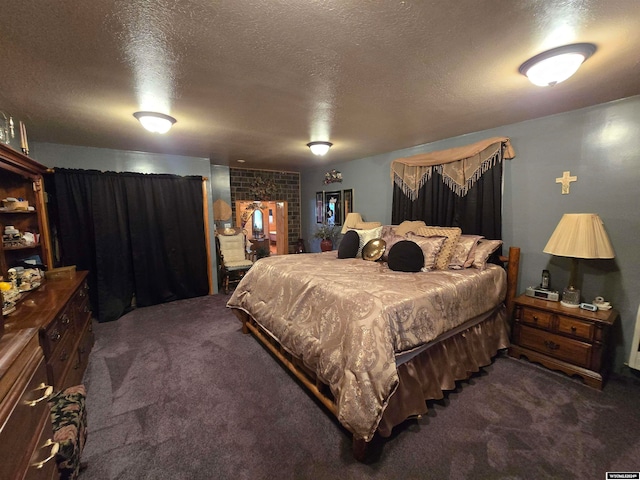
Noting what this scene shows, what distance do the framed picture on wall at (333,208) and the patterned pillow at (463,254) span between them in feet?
8.65

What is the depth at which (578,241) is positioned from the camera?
2166 mm

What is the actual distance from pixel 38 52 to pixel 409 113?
8.11ft

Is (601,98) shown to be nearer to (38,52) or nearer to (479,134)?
(479,134)

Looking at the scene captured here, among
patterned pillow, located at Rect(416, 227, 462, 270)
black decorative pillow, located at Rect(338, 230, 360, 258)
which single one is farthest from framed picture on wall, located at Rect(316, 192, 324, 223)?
patterned pillow, located at Rect(416, 227, 462, 270)

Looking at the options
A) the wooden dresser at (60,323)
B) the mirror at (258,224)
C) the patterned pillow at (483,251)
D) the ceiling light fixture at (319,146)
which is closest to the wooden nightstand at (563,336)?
the patterned pillow at (483,251)

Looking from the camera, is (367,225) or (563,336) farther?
(367,225)

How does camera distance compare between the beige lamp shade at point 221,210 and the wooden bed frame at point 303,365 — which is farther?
the beige lamp shade at point 221,210

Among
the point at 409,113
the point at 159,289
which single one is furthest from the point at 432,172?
the point at 159,289

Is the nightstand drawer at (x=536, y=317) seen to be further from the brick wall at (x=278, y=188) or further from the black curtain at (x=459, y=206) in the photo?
the brick wall at (x=278, y=188)

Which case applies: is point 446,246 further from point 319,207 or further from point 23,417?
point 319,207

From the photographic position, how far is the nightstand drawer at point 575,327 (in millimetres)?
2117

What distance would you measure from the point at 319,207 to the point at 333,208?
20.4 inches

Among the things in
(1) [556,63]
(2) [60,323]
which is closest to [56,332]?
(2) [60,323]

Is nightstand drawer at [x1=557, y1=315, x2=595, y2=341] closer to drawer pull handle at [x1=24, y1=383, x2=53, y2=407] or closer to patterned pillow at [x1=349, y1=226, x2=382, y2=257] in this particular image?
patterned pillow at [x1=349, y1=226, x2=382, y2=257]
